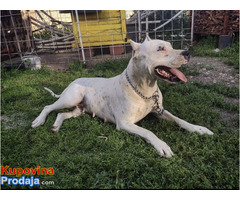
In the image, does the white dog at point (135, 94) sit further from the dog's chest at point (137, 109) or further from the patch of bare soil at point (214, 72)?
the patch of bare soil at point (214, 72)

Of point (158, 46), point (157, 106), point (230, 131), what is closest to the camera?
point (158, 46)

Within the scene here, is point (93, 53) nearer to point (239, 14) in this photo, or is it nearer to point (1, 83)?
point (1, 83)

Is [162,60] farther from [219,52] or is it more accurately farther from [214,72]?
[219,52]

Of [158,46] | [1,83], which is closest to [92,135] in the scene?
[158,46]

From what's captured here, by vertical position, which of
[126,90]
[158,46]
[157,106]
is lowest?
[157,106]

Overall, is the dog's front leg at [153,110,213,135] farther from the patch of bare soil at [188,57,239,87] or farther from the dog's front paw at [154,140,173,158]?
the patch of bare soil at [188,57,239,87]

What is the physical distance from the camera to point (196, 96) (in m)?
3.99

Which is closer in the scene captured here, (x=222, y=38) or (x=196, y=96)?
(x=196, y=96)

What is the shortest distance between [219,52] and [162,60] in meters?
4.84

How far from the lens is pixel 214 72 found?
5.29m

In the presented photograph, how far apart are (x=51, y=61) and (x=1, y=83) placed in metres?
2.32

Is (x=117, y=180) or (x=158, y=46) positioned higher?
(x=158, y=46)

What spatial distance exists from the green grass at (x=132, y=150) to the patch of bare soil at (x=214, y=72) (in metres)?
0.59

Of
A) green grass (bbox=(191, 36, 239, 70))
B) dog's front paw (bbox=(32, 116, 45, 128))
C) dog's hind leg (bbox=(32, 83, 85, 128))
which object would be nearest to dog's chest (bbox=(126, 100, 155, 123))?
dog's hind leg (bbox=(32, 83, 85, 128))
